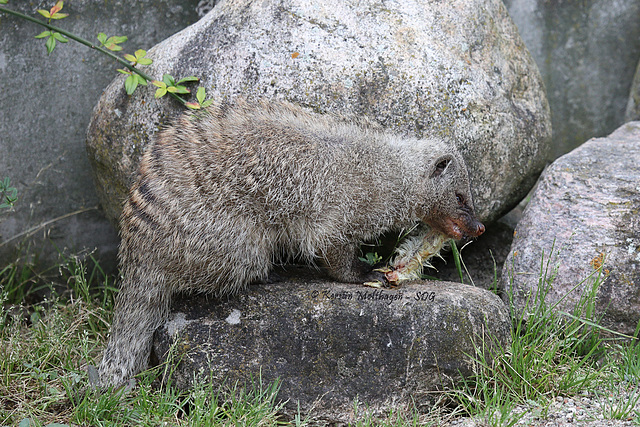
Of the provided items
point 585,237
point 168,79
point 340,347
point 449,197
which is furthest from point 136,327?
point 585,237

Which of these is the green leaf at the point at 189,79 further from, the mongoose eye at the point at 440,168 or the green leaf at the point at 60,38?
the mongoose eye at the point at 440,168

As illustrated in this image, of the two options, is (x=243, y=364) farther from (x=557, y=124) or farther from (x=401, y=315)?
(x=557, y=124)

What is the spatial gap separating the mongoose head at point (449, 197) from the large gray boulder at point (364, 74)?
28cm

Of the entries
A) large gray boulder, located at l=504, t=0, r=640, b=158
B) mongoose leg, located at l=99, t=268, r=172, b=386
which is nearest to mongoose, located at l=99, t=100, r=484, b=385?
mongoose leg, located at l=99, t=268, r=172, b=386

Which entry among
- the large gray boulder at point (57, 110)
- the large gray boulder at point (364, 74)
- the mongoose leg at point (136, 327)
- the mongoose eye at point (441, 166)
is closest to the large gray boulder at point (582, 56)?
the large gray boulder at point (364, 74)

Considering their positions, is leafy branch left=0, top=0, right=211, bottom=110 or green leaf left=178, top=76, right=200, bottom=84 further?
green leaf left=178, top=76, right=200, bottom=84

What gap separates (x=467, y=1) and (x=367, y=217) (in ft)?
5.68

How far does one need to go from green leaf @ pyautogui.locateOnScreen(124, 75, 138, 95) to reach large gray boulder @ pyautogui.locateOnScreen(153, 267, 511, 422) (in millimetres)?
1461

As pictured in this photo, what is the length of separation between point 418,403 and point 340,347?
0.52 meters

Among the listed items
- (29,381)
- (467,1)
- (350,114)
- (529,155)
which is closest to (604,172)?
(529,155)

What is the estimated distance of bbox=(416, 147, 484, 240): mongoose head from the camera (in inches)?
145

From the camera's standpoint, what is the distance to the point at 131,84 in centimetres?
379

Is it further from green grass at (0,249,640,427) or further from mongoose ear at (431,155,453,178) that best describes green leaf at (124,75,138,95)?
mongoose ear at (431,155,453,178)

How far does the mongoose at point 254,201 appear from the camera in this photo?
11.3 feet
